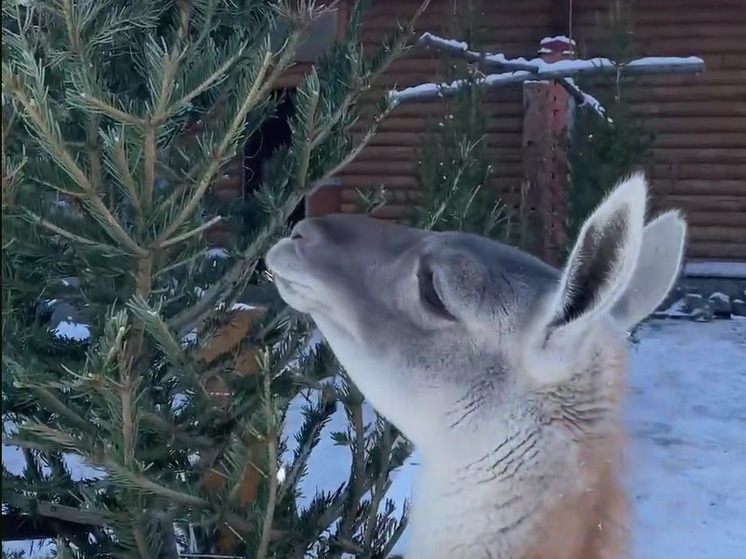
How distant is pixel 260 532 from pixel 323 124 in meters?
0.95

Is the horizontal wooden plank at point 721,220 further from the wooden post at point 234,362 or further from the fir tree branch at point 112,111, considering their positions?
the fir tree branch at point 112,111

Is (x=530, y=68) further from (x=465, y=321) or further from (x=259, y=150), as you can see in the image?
(x=465, y=321)

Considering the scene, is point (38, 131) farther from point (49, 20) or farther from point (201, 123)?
point (201, 123)

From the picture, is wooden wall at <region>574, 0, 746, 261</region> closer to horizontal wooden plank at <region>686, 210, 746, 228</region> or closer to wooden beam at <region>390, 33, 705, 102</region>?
horizontal wooden plank at <region>686, 210, 746, 228</region>

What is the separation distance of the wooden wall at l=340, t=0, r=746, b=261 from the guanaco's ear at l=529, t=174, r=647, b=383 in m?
7.77

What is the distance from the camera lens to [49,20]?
82.4 inches

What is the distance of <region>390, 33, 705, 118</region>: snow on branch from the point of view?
6.61 metres

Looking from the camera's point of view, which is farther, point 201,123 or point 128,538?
point 201,123

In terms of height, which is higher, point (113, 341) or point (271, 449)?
point (113, 341)

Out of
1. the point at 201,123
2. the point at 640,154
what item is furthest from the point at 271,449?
the point at 640,154

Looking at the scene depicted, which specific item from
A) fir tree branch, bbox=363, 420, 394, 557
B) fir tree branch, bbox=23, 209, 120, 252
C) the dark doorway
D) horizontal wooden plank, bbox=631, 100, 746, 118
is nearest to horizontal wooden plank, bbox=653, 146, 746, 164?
horizontal wooden plank, bbox=631, 100, 746, 118

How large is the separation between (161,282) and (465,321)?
2.60 ft

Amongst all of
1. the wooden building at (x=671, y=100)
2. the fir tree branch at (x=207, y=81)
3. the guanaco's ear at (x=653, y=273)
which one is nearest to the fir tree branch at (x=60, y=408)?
the fir tree branch at (x=207, y=81)

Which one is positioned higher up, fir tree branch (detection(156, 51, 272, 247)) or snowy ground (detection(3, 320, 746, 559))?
fir tree branch (detection(156, 51, 272, 247))
